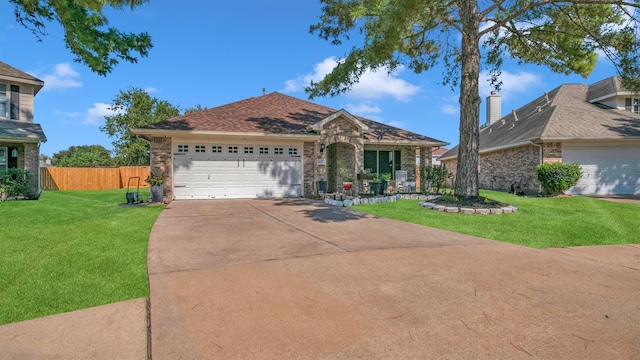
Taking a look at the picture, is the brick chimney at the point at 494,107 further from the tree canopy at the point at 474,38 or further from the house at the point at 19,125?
the house at the point at 19,125

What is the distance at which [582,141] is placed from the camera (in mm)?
15336

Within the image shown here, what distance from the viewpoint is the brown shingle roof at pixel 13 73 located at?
1513 centimetres

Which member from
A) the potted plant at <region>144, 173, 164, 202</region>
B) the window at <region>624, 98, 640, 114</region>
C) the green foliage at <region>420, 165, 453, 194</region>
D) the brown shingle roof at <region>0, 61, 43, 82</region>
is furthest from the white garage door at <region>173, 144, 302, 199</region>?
the window at <region>624, 98, 640, 114</region>

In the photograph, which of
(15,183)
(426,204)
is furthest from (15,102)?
(426,204)

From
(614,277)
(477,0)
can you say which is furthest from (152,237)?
(477,0)

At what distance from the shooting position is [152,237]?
6176 mm

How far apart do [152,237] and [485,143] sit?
22149mm

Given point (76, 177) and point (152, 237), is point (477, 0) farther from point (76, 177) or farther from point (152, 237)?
point (76, 177)

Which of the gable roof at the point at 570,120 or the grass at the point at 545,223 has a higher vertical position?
the gable roof at the point at 570,120

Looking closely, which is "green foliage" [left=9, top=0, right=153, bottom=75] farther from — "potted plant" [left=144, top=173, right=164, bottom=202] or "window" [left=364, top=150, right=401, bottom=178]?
"window" [left=364, top=150, right=401, bottom=178]

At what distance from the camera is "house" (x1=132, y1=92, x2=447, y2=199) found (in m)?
12.8

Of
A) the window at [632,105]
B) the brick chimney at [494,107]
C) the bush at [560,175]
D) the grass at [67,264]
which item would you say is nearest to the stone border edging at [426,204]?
the bush at [560,175]

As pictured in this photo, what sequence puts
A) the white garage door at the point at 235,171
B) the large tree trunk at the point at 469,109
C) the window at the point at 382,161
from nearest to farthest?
the large tree trunk at the point at 469,109
the white garage door at the point at 235,171
the window at the point at 382,161

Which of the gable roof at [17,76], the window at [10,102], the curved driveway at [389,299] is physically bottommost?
the curved driveway at [389,299]
